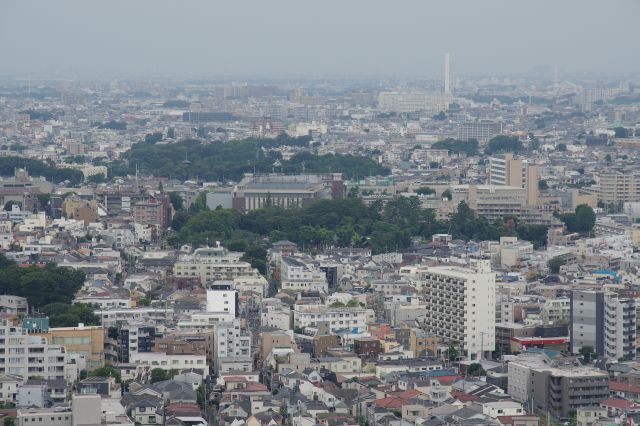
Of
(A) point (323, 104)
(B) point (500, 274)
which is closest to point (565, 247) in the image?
(B) point (500, 274)

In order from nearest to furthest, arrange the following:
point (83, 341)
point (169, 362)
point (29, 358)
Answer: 1. point (29, 358)
2. point (169, 362)
3. point (83, 341)

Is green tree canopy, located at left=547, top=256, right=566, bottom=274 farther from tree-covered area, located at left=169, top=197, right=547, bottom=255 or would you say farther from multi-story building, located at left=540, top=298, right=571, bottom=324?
multi-story building, located at left=540, top=298, right=571, bottom=324

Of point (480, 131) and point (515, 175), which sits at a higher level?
point (515, 175)

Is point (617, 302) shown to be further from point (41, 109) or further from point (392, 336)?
point (41, 109)

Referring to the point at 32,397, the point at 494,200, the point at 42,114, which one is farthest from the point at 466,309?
the point at 42,114

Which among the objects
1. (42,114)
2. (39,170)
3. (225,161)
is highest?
(39,170)

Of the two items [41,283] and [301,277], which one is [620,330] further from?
[41,283]
